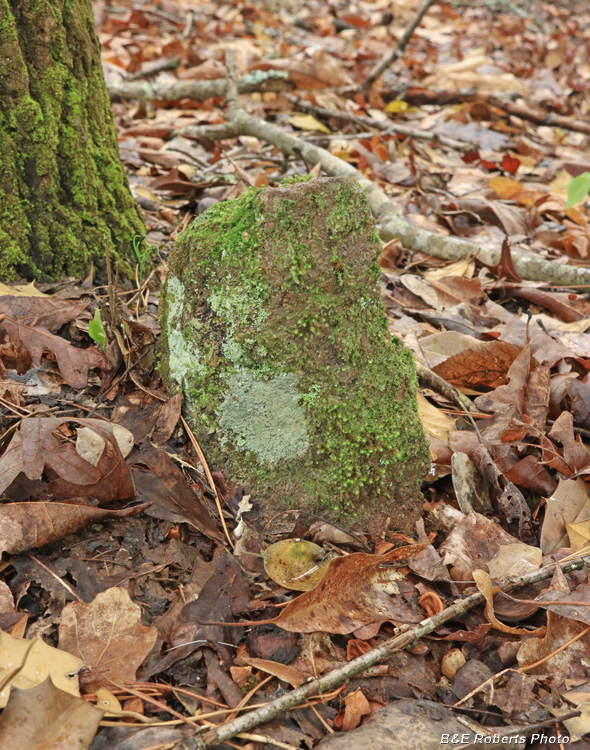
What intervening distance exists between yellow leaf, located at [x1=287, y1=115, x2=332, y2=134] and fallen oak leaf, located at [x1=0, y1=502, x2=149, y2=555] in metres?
4.02

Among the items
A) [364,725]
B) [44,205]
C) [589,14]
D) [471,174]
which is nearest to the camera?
Answer: [364,725]

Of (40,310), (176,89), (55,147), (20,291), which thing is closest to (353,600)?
(40,310)

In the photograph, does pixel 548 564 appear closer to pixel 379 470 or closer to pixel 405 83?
pixel 379 470

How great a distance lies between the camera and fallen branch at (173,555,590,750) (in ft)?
4.25

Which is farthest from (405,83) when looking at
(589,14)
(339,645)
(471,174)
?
(589,14)

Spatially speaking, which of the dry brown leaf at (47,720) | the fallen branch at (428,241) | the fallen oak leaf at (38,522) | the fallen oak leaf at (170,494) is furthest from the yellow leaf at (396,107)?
the dry brown leaf at (47,720)

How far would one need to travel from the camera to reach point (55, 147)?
2184mm

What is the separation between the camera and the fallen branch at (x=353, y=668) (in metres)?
1.30

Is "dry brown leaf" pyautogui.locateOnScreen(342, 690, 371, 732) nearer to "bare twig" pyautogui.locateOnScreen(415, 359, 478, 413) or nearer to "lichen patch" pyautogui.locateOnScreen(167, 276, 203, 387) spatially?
"lichen patch" pyautogui.locateOnScreen(167, 276, 203, 387)

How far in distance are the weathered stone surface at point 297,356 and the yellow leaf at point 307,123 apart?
11.2ft

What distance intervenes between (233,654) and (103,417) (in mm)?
849

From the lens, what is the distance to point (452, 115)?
19.2 ft

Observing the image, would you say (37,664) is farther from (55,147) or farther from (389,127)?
(389,127)

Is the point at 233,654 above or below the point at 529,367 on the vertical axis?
below
